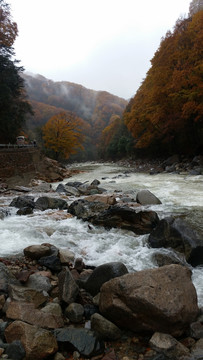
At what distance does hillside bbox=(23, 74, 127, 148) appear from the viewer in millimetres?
107812

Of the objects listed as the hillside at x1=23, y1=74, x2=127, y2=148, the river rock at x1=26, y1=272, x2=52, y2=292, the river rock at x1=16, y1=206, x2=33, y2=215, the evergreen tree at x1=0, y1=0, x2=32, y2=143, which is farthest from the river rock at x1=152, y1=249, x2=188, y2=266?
the hillside at x1=23, y1=74, x2=127, y2=148

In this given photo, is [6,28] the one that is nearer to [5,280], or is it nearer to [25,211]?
[25,211]

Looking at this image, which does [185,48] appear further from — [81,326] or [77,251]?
[81,326]

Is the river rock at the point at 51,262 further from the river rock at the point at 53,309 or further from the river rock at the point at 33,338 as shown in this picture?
the river rock at the point at 33,338

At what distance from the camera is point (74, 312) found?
335 cm

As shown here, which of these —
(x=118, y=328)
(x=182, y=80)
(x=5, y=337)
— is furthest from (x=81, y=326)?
(x=182, y=80)

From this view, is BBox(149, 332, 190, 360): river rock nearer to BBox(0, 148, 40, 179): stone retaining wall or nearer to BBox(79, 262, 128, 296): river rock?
BBox(79, 262, 128, 296): river rock

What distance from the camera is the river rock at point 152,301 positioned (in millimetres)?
3018

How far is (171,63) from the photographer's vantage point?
20.4 meters

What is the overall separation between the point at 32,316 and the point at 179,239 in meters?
3.61

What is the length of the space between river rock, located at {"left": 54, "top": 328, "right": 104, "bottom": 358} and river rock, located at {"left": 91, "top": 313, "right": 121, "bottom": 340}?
107 millimetres

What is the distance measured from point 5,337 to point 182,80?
19.9m

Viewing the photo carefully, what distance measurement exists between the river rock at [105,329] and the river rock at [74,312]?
0.88 feet

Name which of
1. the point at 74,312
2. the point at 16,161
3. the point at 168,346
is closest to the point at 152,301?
the point at 168,346
